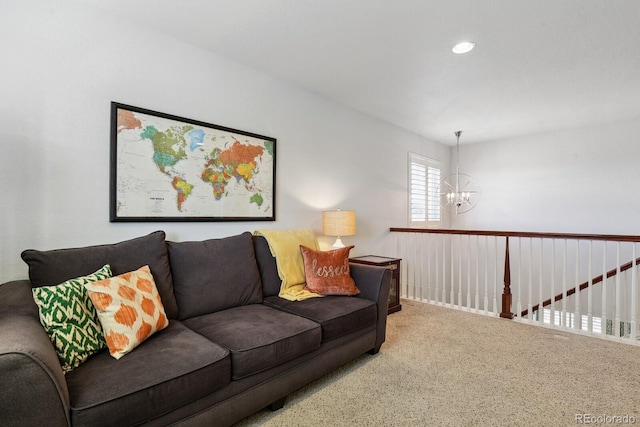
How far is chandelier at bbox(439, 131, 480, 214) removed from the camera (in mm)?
5734

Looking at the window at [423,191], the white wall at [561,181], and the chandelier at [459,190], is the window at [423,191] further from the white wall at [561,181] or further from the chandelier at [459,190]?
the white wall at [561,181]

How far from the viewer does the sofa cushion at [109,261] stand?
165 cm

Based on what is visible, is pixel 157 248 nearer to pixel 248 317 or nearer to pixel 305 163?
pixel 248 317

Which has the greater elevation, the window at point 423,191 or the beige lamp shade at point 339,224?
the window at point 423,191

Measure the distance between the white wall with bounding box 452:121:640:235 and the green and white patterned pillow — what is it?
5683 mm

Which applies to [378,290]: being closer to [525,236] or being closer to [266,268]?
[266,268]

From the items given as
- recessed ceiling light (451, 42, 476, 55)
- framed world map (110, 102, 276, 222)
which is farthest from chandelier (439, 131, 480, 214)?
framed world map (110, 102, 276, 222)

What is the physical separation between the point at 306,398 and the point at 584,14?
3.01 m

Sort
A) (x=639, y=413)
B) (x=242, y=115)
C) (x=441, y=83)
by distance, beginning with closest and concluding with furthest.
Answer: (x=639, y=413), (x=242, y=115), (x=441, y=83)

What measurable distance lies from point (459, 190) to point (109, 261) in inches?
220

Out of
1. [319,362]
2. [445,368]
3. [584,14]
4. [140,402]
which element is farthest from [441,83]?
[140,402]

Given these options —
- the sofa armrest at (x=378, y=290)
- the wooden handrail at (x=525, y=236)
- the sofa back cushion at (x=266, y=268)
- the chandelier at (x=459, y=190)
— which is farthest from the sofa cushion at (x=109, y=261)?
the chandelier at (x=459, y=190)

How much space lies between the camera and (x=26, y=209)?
1.86 metres

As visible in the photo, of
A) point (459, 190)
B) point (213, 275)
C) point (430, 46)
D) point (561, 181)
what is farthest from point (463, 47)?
point (459, 190)
